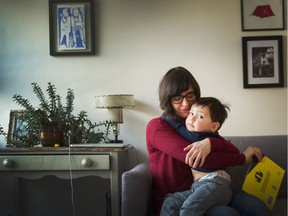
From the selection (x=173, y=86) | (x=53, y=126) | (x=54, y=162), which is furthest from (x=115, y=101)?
(x=173, y=86)

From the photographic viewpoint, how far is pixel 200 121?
1.39m

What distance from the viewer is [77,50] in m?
2.37

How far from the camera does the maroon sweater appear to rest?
1345 mm

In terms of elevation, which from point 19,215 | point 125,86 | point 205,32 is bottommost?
point 19,215

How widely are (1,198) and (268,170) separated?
1.89 metres

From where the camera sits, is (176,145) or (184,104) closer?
(176,145)

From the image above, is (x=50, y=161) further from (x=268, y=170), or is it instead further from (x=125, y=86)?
(x=268, y=170)

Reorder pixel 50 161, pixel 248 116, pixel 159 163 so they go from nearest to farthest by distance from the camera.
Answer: pixel 159 163 → pixel 50 161 → pixel 248 116

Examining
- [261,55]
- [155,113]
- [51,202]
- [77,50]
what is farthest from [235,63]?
[51,202]

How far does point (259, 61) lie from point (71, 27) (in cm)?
140

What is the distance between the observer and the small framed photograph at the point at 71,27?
236cm

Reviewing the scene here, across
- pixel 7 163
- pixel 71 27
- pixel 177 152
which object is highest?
pixel 71 27

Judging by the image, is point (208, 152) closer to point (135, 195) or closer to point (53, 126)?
point (135, 195)

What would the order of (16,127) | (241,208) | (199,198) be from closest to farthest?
(199,198) → (241,208) → (16,127)
